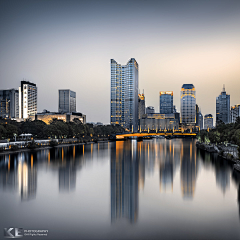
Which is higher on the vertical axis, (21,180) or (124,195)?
(21,180)

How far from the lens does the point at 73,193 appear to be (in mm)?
24453

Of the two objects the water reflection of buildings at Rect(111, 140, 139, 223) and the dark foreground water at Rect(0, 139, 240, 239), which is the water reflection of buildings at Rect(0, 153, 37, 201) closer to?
the dark foreground water at Rect(0, 139, 240, 239)

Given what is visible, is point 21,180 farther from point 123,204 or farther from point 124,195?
point 123,204

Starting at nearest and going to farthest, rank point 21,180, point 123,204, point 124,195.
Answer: point 123,204
point 124,195
point 21,180

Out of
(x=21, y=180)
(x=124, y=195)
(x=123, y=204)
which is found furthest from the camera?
(x=21, y=180)

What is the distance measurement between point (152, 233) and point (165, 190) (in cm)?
1087

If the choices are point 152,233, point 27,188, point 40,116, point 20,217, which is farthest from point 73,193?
point 40,116

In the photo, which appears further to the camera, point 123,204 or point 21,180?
point 21,180

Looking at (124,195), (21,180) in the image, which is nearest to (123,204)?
(124,195)

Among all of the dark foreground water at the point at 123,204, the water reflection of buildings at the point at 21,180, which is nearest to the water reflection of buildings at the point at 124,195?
the dark foreground water at the point at 123,204

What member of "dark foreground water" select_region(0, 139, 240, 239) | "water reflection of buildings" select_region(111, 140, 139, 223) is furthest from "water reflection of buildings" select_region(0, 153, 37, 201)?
"water reflection of buildings" select_region(111, 140, 139, 223)

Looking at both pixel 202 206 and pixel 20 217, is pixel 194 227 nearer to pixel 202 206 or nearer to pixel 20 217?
pixel 202 206

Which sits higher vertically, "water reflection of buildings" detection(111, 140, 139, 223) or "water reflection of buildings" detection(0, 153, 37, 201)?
"water reflection of buildings" detection(0, 153, 37, 201)

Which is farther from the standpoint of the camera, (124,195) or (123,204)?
(124,195)
